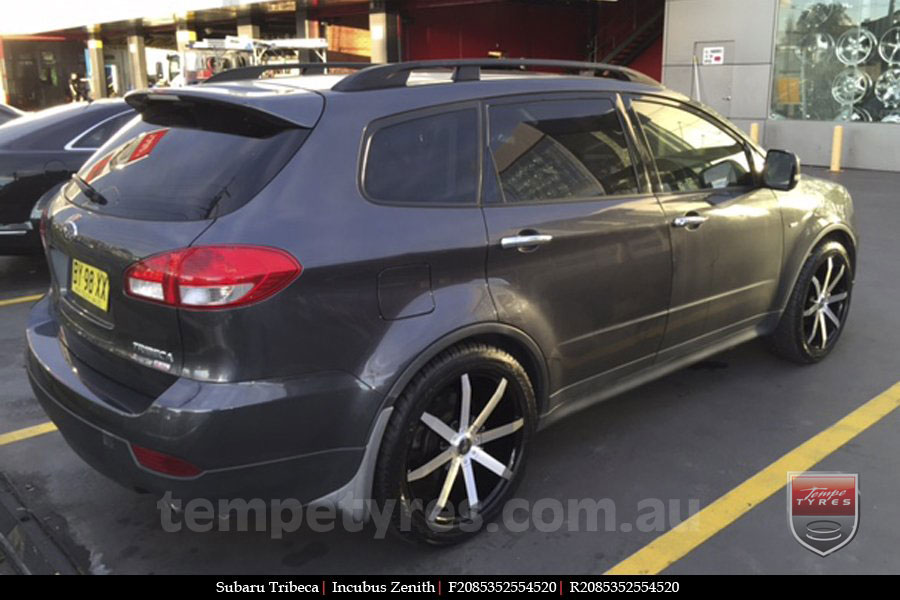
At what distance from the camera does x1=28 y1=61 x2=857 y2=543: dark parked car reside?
2.42 metres

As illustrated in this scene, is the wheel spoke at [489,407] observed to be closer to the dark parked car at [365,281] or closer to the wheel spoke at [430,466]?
the dark parked car at [365,281]

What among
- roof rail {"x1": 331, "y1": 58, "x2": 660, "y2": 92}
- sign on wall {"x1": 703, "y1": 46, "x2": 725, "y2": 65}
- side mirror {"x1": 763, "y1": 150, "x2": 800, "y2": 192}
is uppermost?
sign on wall {"x1": 703, "y1": 46, "x2": 725, "y2": 65}

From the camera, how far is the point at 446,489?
288cm

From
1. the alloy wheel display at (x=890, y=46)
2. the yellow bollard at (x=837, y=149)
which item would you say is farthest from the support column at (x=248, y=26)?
the alloy wheel display at (x=890, y=46)

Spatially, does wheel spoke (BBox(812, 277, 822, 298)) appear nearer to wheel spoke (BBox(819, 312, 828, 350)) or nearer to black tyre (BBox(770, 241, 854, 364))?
black tyre (BBox(770, 241, 854, 364))

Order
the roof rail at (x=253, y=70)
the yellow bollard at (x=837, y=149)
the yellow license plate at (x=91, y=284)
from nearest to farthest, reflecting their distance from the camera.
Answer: the yellow license plate at (x=91, y=284) < the roof rail at (x=253, y=70) < the yellow bollard at (x=837, y=149)

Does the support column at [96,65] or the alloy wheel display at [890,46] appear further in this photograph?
the support column at [96,65]

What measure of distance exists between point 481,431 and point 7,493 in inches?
82.6

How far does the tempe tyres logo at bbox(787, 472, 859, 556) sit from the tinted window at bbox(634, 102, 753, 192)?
4.75 ft

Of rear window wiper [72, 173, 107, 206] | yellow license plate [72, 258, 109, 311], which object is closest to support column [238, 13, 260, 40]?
rear window wiper [72, 173, 107, 206]

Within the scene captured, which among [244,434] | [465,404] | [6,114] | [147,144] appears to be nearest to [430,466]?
[465,404]

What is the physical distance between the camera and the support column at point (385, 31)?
70.5 ft
